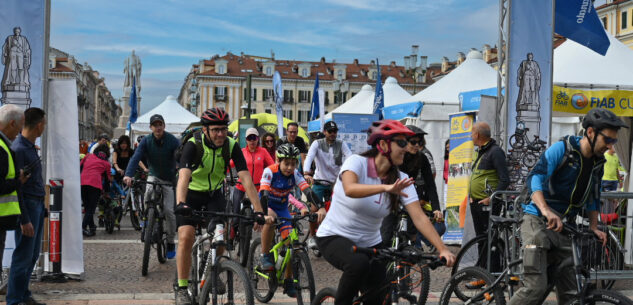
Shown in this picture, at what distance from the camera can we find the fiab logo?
472 inches

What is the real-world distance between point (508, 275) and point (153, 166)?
572cm

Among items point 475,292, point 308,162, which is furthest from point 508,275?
point 308,162

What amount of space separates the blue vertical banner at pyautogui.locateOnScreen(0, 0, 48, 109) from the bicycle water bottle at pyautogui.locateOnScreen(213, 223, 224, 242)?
3.59 metres

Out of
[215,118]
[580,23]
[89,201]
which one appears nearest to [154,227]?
[215,118]

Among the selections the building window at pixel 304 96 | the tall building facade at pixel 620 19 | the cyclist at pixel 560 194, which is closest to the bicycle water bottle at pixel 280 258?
the cyclist at pixel 560 194

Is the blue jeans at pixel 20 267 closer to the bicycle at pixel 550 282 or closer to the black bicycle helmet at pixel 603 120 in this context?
the bicycle at pixel 550 282

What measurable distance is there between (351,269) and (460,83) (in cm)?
1384

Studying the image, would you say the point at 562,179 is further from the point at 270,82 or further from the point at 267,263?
the point at 270,82

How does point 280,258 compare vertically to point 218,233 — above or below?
below

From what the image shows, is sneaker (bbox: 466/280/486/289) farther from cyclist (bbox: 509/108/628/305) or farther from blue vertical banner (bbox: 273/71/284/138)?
blue vertical banner (bbox: 273/71/284/138)

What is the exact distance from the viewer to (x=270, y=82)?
11844 cm

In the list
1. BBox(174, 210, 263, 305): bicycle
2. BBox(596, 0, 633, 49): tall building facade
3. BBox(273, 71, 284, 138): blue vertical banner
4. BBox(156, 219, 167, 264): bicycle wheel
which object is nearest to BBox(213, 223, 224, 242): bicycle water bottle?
BBox(174, 210, 263, 305): bicycle

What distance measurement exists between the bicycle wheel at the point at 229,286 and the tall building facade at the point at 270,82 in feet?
360

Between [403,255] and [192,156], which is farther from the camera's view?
[192,156]
